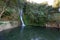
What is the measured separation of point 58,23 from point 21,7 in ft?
11.0

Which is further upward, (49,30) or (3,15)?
(3,15)

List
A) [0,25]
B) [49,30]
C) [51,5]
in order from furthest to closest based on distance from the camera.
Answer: [51,5] → [49,30] → [0,25]

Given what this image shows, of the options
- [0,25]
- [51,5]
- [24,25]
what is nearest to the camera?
[0,25]

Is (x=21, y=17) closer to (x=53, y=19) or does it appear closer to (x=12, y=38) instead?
(x=53, y=19)

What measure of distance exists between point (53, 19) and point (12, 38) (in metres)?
4.63

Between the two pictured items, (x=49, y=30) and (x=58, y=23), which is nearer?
(x=49, y=30)

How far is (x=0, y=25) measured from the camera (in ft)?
38.5

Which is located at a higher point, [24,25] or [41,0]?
[41,0]

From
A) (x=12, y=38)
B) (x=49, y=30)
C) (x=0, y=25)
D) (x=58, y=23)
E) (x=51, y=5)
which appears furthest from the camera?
(x=51, y=5)

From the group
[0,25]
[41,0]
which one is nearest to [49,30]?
[0,25]

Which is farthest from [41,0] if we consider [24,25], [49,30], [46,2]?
[49,30]

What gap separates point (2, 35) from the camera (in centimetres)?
1060

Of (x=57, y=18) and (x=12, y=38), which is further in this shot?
(x=57, y=18)

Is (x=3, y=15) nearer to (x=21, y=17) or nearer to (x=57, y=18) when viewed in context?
(x=21, y=17)
